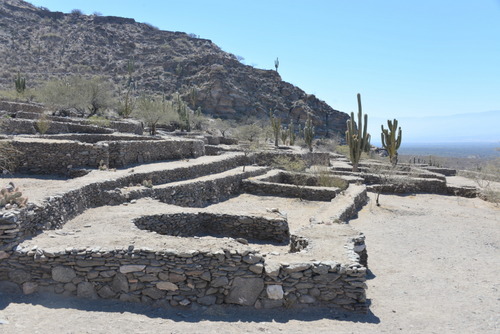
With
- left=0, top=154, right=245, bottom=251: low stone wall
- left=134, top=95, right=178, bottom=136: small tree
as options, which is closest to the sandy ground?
left=0, top=154, right=245, bottom=251: low stone wall

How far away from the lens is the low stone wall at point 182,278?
23.2 feet

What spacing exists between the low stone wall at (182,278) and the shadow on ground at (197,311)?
0.12 metres

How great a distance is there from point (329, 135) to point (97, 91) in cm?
5500

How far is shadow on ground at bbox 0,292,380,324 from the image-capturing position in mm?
6758

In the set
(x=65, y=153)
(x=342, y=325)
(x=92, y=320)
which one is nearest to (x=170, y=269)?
(x=92, y=320)

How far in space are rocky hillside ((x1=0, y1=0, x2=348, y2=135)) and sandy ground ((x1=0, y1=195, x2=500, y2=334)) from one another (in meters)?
66.6

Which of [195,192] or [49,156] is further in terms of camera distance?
[195,192]

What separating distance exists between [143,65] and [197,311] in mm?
85465

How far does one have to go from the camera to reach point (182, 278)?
279 inches

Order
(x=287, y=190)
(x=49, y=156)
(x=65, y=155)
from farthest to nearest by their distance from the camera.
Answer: (x=287, y=190) < (x=65, y=155) < (x=49, y=156)

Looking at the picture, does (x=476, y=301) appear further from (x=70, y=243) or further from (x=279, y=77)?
(x=279, y=77)

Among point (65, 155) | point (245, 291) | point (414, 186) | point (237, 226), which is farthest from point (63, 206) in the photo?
point (414, 186)

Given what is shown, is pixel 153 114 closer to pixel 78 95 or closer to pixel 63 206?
pixel 78 95

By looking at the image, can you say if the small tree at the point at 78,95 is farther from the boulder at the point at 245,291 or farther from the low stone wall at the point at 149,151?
the boulder at the point at 245,291
